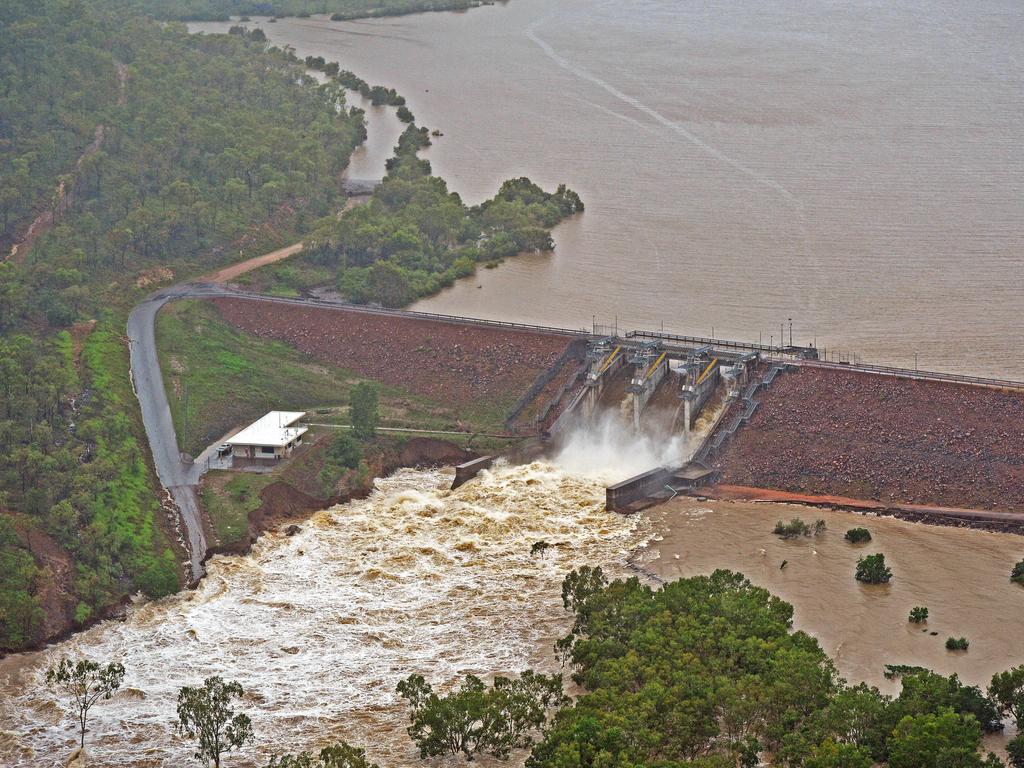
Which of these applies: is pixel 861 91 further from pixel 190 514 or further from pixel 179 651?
pixel 179 651

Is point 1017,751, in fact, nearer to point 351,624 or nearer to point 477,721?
point 477,721

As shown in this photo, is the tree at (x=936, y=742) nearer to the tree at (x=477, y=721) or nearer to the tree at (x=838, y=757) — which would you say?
the tree at (x=838, y=757)

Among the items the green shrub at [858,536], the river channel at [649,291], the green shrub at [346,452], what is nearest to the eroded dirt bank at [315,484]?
the green shrub at [346,452]

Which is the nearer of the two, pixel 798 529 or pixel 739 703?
pixel 739 703

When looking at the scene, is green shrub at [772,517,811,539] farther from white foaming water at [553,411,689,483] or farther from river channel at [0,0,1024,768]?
white foaming water at [553,411,689,483]

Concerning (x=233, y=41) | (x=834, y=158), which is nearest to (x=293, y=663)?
(x=834, y=158)

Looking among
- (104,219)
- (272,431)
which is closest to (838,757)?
(272,431)
